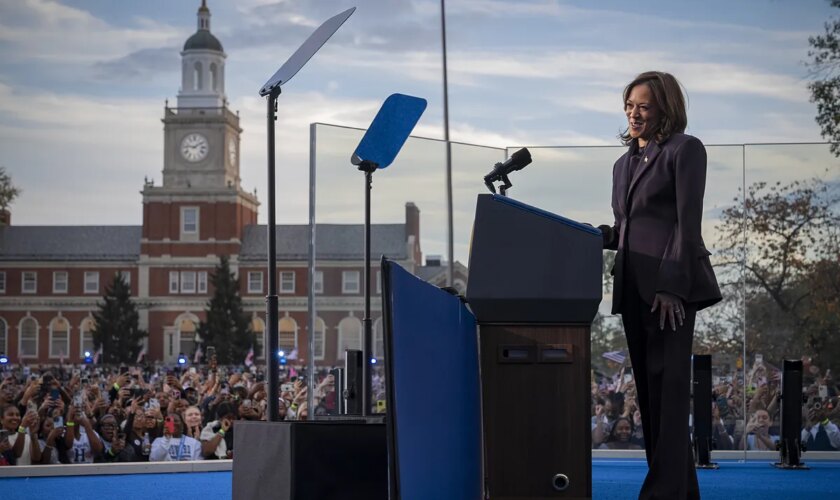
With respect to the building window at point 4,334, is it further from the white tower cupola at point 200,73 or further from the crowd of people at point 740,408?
the crowd of people at point 740,408

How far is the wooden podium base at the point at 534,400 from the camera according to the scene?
10.9 feet

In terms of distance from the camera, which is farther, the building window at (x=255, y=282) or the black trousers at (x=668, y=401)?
the building window at (x=255, y=282)

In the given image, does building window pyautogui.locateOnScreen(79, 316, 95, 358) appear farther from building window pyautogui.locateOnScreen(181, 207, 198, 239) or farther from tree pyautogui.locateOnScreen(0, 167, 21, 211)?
tree pyautogui.locateOnScreen(0, 167, 21, 211)

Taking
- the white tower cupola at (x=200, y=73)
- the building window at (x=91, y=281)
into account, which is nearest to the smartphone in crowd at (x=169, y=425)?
the building window at (x=91, y=281)

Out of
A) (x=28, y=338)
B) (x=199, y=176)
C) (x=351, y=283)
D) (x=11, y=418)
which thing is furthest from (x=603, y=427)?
(x=199, y=176)

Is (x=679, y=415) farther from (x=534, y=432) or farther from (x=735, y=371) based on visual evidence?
(x=735, y=371)

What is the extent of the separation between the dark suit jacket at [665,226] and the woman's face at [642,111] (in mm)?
60

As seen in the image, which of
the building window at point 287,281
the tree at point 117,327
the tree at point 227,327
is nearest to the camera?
the building window at point 287,281

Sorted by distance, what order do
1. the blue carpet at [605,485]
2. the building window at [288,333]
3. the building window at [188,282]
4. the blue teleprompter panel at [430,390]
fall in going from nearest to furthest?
the blue teleprompter panel at [430,390] → the blue carpet at [605,485] → the building window at [288,333] → the building window at [188,282]

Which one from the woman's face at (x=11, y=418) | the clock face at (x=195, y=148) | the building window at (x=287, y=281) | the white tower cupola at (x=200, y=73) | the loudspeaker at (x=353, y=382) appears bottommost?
the woman's face at (x=11, y=418)

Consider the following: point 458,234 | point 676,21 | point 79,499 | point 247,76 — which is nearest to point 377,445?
point 79,499

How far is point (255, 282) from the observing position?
3420 inches

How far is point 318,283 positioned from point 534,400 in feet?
14.0

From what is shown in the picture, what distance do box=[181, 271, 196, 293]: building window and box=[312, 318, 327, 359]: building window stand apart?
83.9 metres
